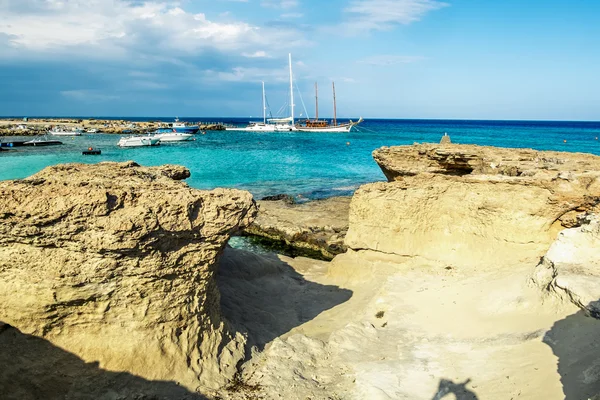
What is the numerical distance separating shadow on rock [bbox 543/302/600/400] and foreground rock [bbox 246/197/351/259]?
36.7ft

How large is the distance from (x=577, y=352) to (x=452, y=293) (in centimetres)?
370

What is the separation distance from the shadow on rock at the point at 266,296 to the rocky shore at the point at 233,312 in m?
0.07

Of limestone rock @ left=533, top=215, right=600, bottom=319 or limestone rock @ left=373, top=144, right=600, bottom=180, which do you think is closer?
limestone rock @ left=533, top=215, right=600, bottom=319

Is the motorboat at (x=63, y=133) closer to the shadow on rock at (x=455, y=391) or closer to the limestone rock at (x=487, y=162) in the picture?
the limestone rock at (x=487, y=162)

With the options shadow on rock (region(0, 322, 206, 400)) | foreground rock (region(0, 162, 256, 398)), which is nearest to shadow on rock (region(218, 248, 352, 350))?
foreground rock (region(0, 162, 256, 398))

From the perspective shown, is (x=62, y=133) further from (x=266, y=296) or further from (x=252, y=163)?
(x=266, y=296)

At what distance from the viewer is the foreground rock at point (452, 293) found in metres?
6.81

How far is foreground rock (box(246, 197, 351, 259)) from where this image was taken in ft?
61.8

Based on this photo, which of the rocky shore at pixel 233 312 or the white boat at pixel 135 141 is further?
the white boat at pixel 135 141

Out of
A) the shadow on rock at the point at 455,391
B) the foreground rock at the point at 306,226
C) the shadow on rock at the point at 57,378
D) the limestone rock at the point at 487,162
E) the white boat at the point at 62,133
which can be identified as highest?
the white boat at the point at 62,133

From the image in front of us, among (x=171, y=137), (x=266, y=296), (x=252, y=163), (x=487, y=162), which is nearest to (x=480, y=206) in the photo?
(x=487, y=162)

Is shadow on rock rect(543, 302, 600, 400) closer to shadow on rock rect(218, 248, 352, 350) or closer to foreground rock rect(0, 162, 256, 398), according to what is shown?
shadow on rock rect(218, 248, 352, 350)

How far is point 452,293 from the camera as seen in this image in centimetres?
1004

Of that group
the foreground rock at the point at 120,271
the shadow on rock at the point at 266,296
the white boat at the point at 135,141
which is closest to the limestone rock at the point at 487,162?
the shadow on rock at the point at 266,296
